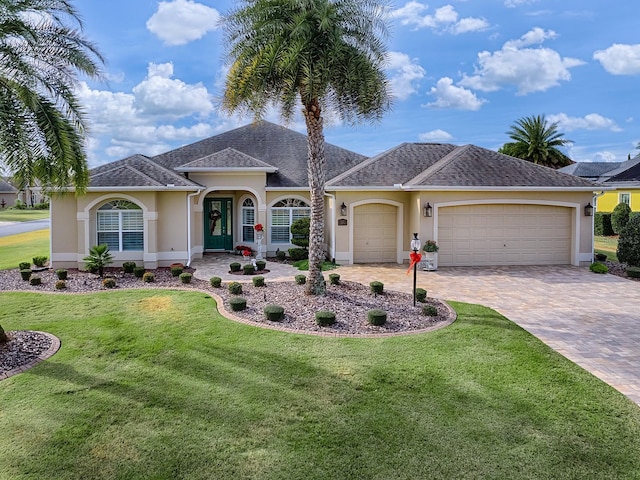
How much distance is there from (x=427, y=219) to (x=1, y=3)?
14.0 metres

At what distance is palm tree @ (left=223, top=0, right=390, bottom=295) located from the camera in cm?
1067

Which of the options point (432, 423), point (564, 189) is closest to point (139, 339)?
point (432, 423)

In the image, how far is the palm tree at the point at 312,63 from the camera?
10.7 meters

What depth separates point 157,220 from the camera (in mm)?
17109

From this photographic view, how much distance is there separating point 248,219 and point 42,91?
1336 cm

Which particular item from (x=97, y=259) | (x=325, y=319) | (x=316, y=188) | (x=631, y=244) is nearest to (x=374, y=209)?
(x=316, y=188)

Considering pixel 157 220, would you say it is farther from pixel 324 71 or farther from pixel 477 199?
pixel 477 199

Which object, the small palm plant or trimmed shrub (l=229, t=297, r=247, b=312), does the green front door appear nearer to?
the small palm plant

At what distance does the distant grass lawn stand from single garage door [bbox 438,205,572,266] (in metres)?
8.83

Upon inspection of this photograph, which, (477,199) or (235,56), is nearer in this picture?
(235,56)

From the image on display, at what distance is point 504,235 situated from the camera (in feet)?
58.3

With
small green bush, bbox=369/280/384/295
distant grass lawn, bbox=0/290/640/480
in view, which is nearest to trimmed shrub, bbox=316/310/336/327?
distant grass lawn, bbox=0/290/640/480

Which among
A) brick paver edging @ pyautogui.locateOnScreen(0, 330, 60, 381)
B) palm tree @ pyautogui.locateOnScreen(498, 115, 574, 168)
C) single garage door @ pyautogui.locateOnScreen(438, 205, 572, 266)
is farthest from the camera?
palm tree @ pyautogui.locateOnScreen(498, 115, 574, 168)

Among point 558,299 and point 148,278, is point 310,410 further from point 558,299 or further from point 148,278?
point 148,278
